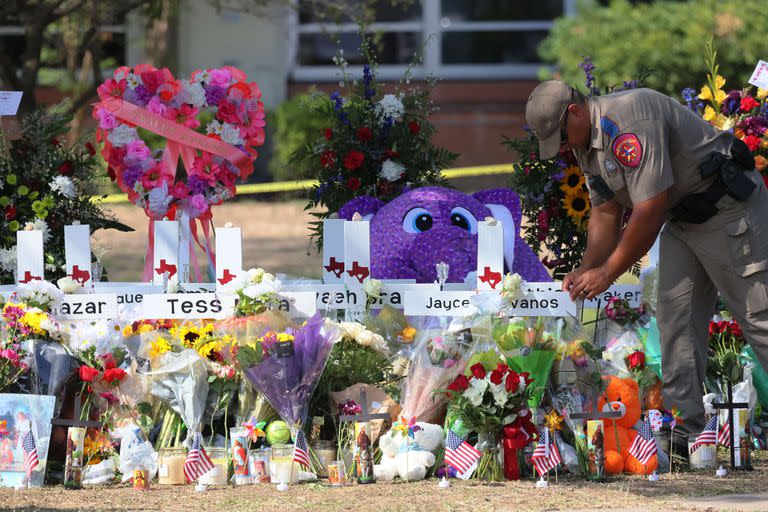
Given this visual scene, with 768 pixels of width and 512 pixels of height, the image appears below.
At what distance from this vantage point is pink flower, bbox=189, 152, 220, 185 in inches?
256

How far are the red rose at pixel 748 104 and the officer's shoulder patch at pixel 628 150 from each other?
6.05 feet

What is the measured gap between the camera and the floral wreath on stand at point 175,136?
6438mm

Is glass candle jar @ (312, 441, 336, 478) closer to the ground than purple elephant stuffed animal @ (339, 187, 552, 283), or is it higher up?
closer to the ground

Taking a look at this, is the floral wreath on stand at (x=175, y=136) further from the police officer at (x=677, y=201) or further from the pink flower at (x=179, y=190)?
the police officer at (x=677, y=201)

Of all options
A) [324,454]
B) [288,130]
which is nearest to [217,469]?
[324,454]

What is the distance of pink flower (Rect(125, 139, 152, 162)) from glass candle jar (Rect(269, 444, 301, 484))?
214cm

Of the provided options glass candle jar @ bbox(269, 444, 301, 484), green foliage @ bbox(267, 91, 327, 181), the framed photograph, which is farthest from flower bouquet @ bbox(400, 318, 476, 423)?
green foliage @ bbox(267, 91, 327, 181)

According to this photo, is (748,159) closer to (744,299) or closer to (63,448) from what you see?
(744,299)

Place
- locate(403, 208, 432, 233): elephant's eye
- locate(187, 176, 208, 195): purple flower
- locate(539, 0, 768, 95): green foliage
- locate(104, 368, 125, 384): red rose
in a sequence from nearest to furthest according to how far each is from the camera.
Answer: locate(104, 368, 125, 384): red rose < locate(403, 208, 432, 233): elephant's eye < locate(187, 176, 208, 195): purple flower < locate(539, 0, 768, 95): green foliage

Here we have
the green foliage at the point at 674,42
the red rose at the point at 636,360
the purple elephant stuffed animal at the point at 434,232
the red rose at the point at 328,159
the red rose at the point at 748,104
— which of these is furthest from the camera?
the green foliage at the point at 674,42

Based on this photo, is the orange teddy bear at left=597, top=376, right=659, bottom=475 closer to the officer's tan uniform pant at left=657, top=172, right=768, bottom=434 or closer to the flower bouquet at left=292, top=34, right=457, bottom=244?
the officer's tan uniform pant at left=657, top=172, right=768, bottom=434

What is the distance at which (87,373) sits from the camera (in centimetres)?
504

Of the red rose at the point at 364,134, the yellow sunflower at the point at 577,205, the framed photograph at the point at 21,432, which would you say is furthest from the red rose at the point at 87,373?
the yellow sunflower at the point at 577,205

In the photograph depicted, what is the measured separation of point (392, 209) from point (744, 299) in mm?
1911
